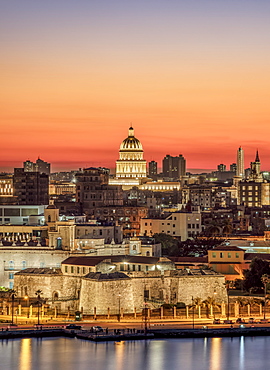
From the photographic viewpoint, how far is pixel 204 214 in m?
111

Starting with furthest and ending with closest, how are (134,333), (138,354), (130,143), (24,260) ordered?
(130,143), (24,260), (134,333), (138,354)

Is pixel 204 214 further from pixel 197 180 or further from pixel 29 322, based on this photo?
pixel 197 180

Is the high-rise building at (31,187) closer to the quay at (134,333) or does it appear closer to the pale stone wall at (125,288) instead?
the pale stone wall at (125,288)

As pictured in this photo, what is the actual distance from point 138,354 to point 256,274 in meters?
13.7

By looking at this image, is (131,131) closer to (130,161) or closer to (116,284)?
(130,161)

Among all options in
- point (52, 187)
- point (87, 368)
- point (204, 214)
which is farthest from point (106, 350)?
point (52, 187)

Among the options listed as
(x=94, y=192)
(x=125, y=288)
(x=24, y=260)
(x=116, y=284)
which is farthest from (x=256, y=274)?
(x=94, y=192)

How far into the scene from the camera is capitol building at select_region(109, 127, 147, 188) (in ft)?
511

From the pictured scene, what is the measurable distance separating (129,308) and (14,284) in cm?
750

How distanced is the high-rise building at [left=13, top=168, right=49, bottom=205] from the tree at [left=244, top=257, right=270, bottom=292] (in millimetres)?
53947

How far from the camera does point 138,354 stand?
189 feet

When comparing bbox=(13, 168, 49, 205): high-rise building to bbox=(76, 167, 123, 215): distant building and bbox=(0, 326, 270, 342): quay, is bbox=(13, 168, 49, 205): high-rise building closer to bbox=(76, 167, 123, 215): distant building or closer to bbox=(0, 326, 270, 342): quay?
bbox=(76, 167, 123, 215): distant building

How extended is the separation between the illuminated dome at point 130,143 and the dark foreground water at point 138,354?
96.5m

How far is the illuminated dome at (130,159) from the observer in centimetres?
15575
